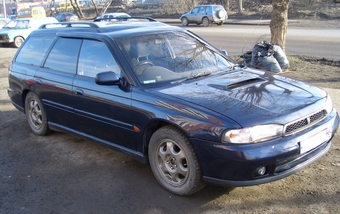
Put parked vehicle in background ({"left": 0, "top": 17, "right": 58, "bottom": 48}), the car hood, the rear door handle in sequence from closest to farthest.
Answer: the car hood → the rear door handle → parked vehicle in background ({"left": 0, "top": 17, "right": 58, "bottom": 48})

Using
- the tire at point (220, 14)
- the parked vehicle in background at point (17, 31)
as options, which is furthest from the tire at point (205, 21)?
the parked vehicle in background at point (17, 31)

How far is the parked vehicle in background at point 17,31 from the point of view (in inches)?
830

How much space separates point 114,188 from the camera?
4.24 metres

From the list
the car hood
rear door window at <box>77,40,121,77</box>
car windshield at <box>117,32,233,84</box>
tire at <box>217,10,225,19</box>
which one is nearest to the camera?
the car hood

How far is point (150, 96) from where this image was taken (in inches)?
158

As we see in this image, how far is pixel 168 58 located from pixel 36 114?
261cm

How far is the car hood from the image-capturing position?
3.51 metres

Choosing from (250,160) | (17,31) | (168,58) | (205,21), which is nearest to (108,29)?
(168,58)

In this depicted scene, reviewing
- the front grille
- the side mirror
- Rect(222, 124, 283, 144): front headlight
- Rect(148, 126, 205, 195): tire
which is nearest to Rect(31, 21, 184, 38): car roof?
the side mirror

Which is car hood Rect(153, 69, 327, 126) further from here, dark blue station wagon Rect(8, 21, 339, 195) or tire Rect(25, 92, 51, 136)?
tire Rect(25, 92, 51, 136)

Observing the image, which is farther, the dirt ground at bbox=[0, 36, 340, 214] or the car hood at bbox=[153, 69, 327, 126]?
the dirt ground at bbox=[0, 36, 340, 214]

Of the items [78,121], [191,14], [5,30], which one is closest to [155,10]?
[191,14]

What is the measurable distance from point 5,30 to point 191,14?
14817 mm

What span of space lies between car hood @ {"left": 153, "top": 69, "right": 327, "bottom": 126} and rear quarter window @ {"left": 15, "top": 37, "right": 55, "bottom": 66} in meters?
2.52
